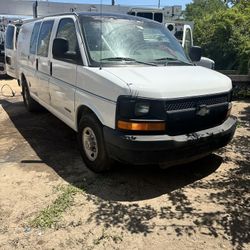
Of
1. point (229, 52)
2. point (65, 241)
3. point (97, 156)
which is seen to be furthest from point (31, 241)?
point (229, 52)

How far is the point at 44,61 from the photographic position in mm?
6270

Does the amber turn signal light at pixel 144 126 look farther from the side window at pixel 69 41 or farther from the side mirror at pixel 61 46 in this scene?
the side mirror at pixel 61 46

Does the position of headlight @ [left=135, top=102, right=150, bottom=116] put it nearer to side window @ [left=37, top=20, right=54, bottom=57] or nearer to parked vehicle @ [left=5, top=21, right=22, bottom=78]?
side window @ [left=37, top=20, right=54, bottom=57]

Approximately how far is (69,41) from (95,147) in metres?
Answer: 1.60

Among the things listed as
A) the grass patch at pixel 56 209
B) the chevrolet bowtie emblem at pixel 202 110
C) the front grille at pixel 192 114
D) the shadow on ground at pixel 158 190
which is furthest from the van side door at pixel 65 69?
the chevrolet bowtie emblem at pixel 202 110

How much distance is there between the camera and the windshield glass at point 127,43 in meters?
4.82

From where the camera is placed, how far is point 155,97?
398cm

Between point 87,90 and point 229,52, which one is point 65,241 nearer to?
point 87,90

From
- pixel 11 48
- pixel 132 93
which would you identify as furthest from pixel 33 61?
pixel 11 48

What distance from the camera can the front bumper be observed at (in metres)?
4.05

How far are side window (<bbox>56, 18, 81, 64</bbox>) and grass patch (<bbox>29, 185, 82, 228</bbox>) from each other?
167 centimetres

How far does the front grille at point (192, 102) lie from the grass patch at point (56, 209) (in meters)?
1.49

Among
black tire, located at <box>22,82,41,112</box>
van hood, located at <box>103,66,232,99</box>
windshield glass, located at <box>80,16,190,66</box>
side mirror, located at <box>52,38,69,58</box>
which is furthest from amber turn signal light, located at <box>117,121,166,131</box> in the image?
black tire, located at <box>22,82,41,112</box>

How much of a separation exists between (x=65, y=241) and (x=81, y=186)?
1134 millimetres
